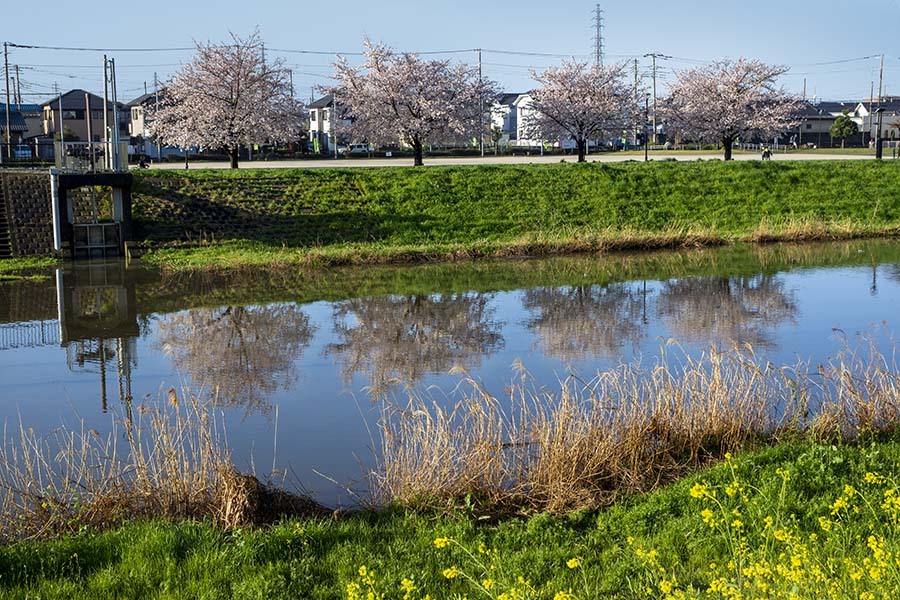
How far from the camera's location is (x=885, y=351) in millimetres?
15133

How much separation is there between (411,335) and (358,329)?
4.10 ft

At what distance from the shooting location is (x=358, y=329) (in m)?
18.0

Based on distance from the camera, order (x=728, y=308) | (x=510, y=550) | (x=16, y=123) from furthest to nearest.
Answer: (x=16, y=123)
(x=728, y=308)
(x=510, y=550)

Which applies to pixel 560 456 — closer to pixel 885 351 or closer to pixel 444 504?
pixel 444 504

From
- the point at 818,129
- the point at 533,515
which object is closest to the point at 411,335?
the point at 533,515

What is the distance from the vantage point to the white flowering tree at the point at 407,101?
157ft

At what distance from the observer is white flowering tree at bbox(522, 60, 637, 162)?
50.3 metres

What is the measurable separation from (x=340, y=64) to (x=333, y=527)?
44749 millimetres

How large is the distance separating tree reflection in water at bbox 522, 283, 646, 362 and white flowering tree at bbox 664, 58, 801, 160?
3160 cm

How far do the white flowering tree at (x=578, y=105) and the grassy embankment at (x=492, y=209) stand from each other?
10.2 metres

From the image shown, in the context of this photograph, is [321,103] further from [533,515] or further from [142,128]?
[533,515]

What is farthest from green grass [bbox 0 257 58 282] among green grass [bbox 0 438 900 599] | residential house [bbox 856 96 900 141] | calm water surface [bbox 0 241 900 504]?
residential house [bbox 856 96 900 141]

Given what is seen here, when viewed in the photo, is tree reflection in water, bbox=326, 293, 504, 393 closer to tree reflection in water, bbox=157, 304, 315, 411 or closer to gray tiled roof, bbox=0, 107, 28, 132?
tree reflection in water, bbox=157, 304, 315, 411

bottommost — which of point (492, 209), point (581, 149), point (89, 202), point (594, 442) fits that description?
point (594, 442)
